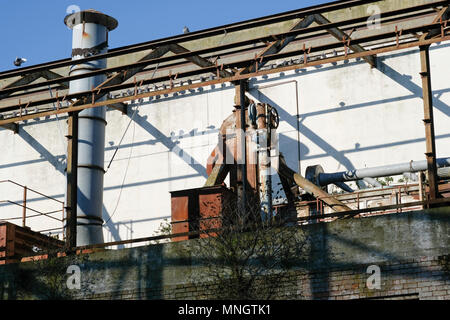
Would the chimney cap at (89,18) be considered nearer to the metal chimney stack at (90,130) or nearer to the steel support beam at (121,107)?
the metal chimney stack at (90,130)

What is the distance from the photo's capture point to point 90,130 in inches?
883

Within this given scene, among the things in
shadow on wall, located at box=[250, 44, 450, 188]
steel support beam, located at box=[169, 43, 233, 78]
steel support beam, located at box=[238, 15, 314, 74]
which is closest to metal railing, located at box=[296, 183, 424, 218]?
shadow on wall, located at box=[250, 44, 450, 188]

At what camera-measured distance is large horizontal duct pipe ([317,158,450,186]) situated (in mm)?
22609

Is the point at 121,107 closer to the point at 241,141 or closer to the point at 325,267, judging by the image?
the point at 241,141

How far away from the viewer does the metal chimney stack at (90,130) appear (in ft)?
69.3

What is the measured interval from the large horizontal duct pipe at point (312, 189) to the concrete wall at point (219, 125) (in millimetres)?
3491

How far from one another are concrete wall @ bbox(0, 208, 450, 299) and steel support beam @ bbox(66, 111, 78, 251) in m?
0.79

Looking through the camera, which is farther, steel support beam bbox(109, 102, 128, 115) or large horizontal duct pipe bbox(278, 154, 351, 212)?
steel support beam bbox(109, 102, 128, 115)

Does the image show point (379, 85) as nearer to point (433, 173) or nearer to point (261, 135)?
point (261, 135)

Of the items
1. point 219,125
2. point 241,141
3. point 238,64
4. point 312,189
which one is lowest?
point 312,189

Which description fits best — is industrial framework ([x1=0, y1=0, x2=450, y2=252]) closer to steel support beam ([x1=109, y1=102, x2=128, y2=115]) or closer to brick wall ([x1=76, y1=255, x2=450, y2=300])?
steel support beam ([x1=109, y1=102, x2=128, y2=115])

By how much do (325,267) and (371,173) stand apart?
313 inches

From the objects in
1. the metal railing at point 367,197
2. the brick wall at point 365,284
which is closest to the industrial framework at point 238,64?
the metal railing at point 367,197

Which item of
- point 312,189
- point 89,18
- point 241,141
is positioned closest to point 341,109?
point 312,189
